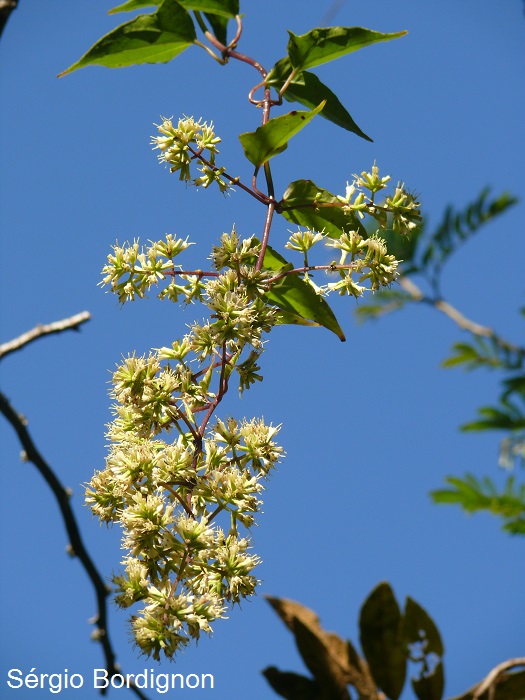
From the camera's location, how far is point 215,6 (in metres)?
2.61

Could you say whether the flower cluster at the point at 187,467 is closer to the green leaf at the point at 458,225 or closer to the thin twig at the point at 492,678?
the thin twig at the point at 492,678

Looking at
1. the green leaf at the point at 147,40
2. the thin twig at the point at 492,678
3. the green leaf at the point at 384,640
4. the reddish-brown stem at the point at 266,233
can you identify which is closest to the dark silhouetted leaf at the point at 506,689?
the thin twig at the point at 492,678

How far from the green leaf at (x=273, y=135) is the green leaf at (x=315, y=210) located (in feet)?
0.56

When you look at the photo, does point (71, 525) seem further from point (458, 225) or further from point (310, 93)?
point (458, 225)

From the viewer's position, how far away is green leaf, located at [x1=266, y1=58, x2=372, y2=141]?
249 centimetres

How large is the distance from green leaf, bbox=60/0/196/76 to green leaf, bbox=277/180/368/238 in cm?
62

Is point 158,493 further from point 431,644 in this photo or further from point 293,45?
point 293,45

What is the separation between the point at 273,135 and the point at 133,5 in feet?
2.46

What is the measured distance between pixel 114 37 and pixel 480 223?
6613mm

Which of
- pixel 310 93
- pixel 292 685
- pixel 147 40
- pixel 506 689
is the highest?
pixel 147 40

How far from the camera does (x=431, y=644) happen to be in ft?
5.63

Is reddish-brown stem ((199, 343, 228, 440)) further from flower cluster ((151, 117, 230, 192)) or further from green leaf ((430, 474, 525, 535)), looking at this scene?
green leaf ((430, 474, 525, 535))

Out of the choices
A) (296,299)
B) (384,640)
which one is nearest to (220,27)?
(296,299)

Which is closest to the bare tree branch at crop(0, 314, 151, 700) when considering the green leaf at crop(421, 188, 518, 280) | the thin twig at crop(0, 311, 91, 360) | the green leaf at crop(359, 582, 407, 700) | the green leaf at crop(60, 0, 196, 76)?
the thin twig at crop(0, 311, 91, 360)
